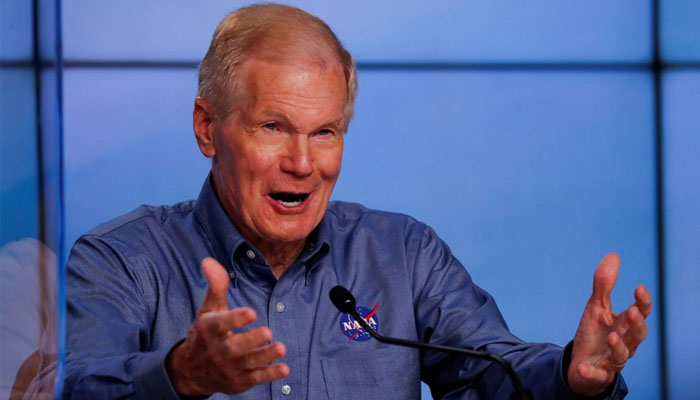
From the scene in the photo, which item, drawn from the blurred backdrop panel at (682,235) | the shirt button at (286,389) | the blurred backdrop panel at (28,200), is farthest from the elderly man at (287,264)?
the blurred backdrop panel at (682,235)

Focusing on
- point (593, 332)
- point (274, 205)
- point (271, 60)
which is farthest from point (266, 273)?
point (593, 332)

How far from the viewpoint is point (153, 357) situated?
3.82ft

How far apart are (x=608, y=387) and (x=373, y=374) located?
407 mm

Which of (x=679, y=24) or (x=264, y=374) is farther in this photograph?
(x=679, y=24)

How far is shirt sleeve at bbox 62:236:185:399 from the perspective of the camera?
1.17 m

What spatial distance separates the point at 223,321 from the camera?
3.34 ft

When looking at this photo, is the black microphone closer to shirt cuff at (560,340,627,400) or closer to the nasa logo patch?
shirt cuff at (560,340,627,400)

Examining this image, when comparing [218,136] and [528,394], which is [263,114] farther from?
[528,394]

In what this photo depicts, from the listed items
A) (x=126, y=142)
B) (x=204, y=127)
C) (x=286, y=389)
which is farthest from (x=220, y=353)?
(x=126, y=142)

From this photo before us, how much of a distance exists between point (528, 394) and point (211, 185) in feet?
2.64

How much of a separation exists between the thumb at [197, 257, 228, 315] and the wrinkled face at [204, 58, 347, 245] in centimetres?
45

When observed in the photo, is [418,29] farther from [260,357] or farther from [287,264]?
[260,357]

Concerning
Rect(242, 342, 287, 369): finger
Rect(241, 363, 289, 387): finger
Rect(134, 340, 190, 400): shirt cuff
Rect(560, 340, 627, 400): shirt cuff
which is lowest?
Rect(560, 340, 627, 400): shirt cuff

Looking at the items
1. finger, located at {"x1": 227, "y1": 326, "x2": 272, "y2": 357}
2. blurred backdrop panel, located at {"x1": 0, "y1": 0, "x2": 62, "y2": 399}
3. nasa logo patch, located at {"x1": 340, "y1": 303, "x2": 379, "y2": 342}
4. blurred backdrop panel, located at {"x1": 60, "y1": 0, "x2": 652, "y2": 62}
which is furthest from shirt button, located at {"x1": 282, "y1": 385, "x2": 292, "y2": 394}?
blurred backdrop panel, located at {"x1": 60, "y1": 0, "x2": 652, "y2": 62}
